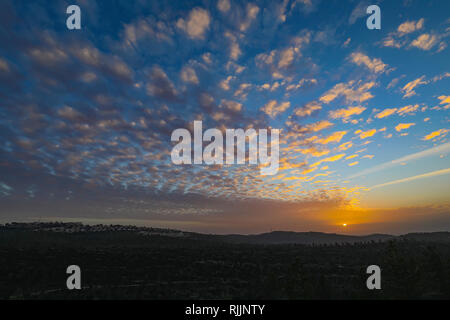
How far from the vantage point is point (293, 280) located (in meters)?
19.8

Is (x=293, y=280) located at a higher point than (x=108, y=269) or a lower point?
higher

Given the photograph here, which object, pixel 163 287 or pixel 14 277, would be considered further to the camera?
pixel 14 277

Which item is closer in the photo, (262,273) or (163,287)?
(163,287)

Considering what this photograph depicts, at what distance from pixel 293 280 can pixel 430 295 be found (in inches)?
554
